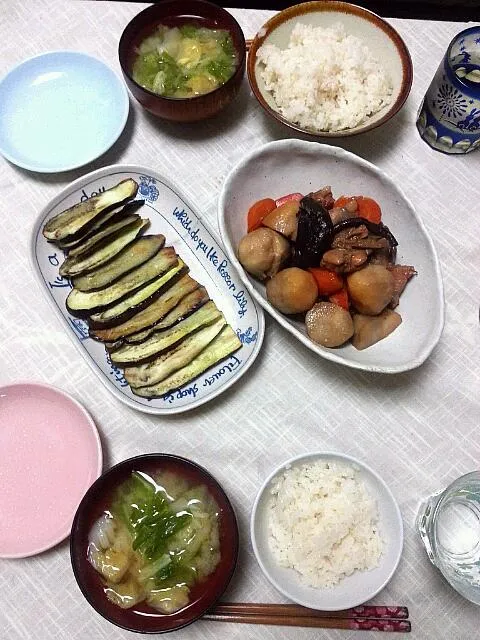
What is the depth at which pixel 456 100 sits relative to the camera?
1.66m

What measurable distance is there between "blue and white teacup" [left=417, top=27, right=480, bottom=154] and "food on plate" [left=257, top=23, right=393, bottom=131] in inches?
5.4

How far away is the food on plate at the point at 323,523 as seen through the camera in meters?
1.42

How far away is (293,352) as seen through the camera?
1.67 metres

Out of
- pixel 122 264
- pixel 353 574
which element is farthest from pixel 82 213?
pixel 353 574

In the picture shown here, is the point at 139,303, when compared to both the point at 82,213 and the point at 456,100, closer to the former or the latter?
the point at 82,213

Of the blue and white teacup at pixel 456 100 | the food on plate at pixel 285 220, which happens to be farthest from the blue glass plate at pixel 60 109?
the blue and white teacup at pixel 456 100

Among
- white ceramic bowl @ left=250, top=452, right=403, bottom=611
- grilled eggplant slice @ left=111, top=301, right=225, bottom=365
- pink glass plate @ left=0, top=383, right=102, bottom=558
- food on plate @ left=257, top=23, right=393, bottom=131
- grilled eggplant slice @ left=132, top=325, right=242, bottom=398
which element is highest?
food on plate @ left=257, top=23, right=393, bottom=131

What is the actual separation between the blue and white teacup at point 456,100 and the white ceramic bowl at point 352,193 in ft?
1.01

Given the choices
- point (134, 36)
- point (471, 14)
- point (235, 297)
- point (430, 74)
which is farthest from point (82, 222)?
point (471, 14)

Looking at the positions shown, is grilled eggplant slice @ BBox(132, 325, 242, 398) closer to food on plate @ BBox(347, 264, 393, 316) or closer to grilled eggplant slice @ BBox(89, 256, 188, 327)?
grilled eggplant slice @ BBox(89, 256, 188, 327)

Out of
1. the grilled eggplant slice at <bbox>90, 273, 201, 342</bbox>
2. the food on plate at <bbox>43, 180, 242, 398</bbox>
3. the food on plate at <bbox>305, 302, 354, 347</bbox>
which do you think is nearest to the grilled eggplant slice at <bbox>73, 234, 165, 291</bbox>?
the food on plate at <bbox>43, 180, 242, 398</bbox>

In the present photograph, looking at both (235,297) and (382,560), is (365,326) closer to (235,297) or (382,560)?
(235,297)

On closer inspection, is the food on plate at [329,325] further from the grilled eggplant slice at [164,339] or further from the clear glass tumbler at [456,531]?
the clear glass tumbler at [456,531]

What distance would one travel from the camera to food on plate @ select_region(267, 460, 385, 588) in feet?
4.64
